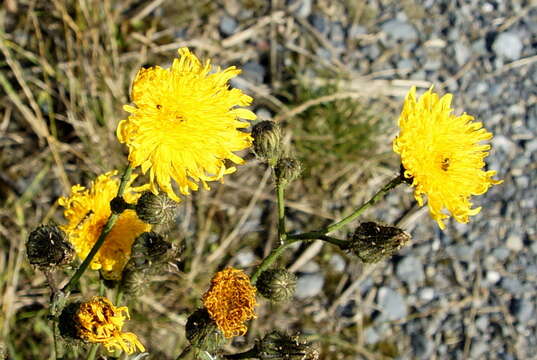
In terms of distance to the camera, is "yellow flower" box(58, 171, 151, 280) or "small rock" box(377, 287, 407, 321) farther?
"small rock" box(377, 287, 407, 321)

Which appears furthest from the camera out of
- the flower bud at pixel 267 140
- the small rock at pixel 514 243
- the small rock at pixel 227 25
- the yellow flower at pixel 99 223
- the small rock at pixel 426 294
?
the small rock at pixel 227 25

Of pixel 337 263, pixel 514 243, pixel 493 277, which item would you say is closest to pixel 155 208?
pixel 337 263

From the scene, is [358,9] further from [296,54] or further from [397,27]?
[296,54]

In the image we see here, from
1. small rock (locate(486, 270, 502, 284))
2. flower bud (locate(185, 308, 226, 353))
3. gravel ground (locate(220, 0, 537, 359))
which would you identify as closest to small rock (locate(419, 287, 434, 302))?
gravel ground (locate(220, 0, 537, 359))

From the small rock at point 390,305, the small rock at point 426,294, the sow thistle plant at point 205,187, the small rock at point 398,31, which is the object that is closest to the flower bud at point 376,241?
the sow thistle plant at point 205,187

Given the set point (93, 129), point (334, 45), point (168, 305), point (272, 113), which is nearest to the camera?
point (168, 305)

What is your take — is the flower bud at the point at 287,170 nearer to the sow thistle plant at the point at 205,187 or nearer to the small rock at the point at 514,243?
the sow thistle plant at the point at 205,187

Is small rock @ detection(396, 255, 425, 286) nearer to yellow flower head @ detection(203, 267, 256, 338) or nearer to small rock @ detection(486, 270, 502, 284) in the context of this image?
small rock @ detection(486, 270, 502, 284)

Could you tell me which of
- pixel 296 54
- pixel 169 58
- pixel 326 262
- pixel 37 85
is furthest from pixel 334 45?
pixel 37 85
